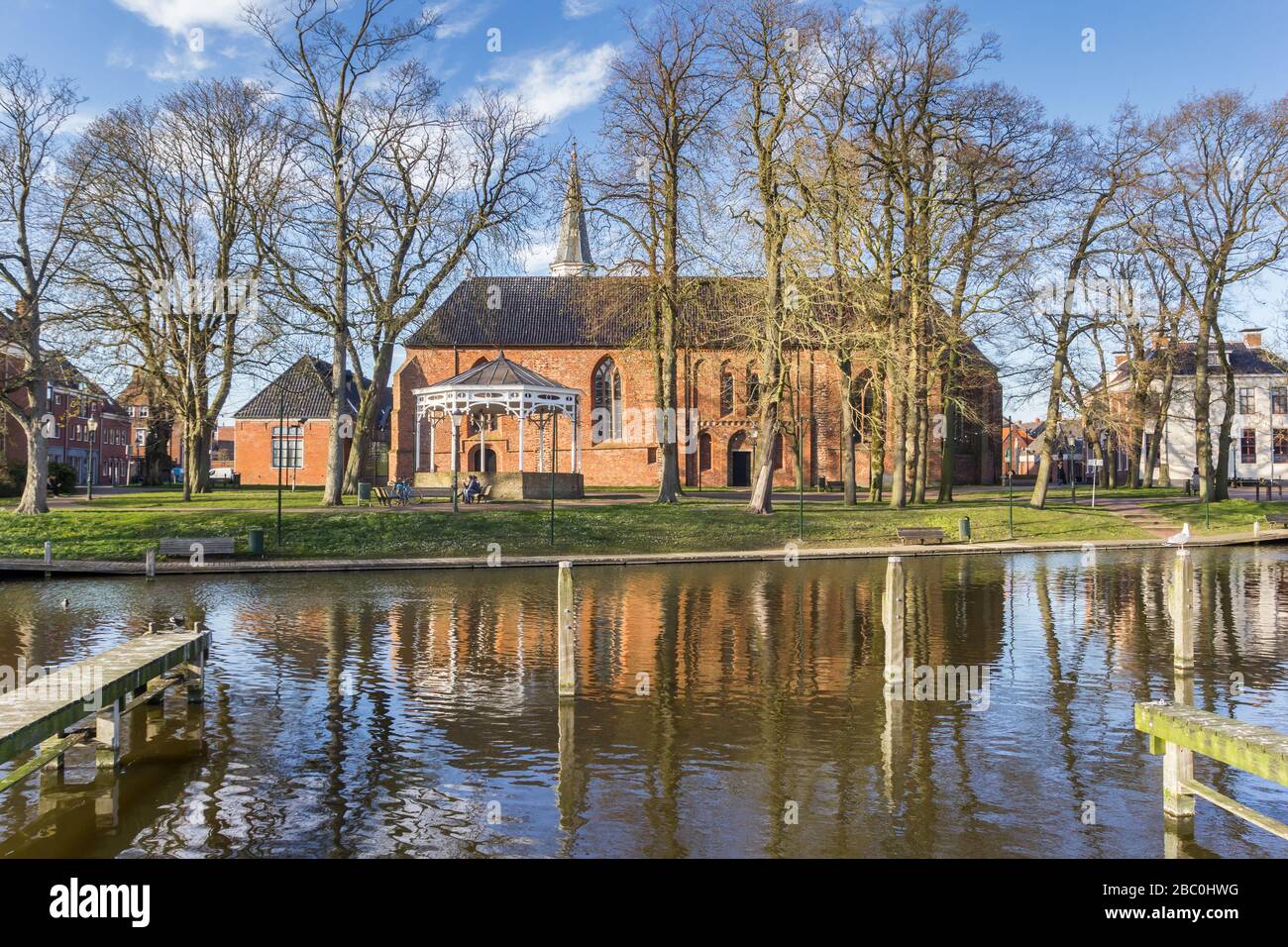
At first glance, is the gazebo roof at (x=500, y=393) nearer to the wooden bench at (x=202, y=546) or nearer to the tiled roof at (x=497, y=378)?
the tiled roof at (x=497, y=378)

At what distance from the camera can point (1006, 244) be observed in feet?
111

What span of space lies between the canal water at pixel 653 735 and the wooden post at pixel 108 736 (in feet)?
0.61

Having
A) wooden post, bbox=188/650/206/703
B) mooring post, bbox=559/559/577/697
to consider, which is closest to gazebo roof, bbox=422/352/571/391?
wooden post, bbox=188/650/206/703

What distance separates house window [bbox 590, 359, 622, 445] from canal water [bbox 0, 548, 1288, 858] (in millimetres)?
39922

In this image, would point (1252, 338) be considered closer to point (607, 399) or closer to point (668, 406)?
point (607, 399)

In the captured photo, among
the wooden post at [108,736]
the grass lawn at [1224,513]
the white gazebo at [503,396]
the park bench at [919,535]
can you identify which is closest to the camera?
the wooden post at [108,736]

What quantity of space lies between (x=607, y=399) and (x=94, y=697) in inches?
2028

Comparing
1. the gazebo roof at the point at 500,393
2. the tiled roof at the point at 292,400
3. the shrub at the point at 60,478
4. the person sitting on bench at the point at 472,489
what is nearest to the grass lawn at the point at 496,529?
the person sitting on bench at the point at 472,489

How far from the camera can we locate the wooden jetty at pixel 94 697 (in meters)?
6.66

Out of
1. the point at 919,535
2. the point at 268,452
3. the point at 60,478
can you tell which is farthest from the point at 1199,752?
the point at 268,452

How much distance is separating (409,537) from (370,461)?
3374cm

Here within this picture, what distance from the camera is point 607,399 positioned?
192 ft

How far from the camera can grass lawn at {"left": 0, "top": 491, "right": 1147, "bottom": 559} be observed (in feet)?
88.7

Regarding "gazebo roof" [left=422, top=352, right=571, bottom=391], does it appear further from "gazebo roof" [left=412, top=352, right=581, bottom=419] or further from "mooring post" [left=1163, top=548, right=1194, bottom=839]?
"mooring post" [left=1163, top=548, right=1194, bottom=839]
